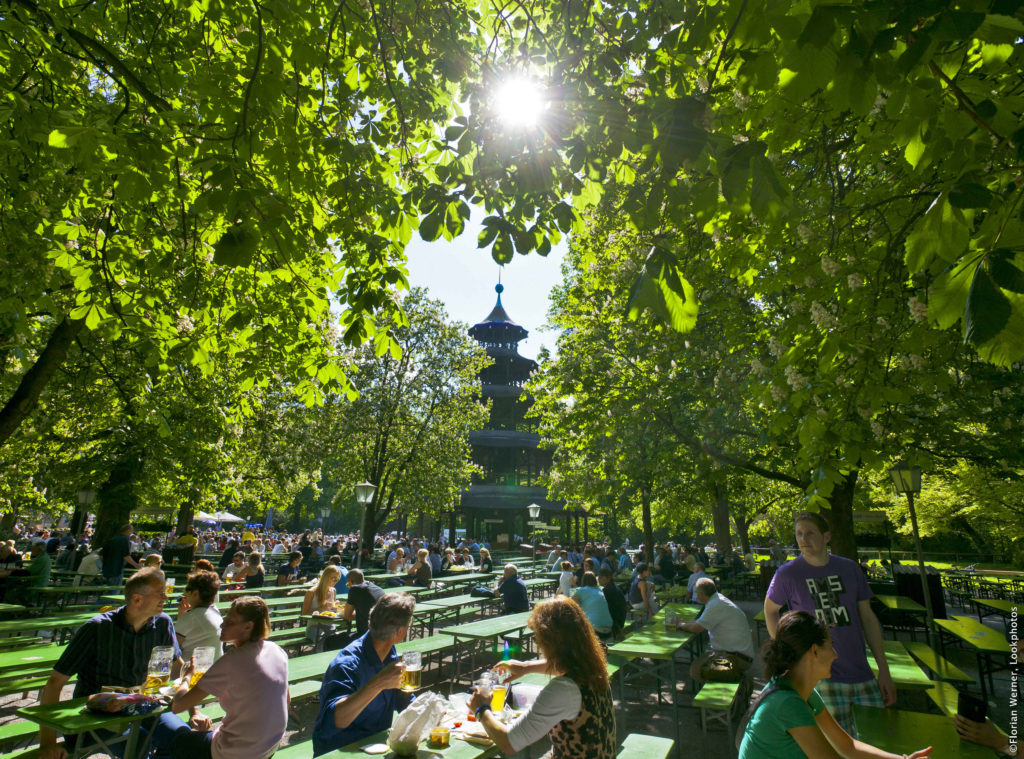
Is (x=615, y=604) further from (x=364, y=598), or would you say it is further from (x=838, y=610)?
(x=838, y=610)

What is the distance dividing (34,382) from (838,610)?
10177mm

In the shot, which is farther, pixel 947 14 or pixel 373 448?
pixel 373 448

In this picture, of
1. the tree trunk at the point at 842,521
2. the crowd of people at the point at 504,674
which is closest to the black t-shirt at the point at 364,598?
the crowd of people at the point at 504,674

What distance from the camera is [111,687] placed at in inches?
150

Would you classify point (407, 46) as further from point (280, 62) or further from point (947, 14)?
point (947, 14)

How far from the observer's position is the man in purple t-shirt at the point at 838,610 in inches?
155

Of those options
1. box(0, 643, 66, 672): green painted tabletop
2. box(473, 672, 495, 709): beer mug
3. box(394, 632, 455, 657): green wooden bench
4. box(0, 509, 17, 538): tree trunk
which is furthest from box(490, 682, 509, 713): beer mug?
box(0, 509, 17, 538): tree trunk

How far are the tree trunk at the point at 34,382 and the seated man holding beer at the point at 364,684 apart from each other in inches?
264

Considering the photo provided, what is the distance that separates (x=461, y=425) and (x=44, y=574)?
15324 millimetres

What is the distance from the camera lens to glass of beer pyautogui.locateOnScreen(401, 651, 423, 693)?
312cm

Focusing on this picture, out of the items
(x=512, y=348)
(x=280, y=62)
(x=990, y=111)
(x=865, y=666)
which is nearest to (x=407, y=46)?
Answer: (x=280, y=62)

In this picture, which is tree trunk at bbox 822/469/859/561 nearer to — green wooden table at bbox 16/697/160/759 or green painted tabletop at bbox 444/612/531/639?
green painted tabletop at bbox 444/612/531/639

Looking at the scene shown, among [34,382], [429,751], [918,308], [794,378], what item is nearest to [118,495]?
[34,382]

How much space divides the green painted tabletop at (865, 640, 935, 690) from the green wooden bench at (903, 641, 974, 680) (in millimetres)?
217
